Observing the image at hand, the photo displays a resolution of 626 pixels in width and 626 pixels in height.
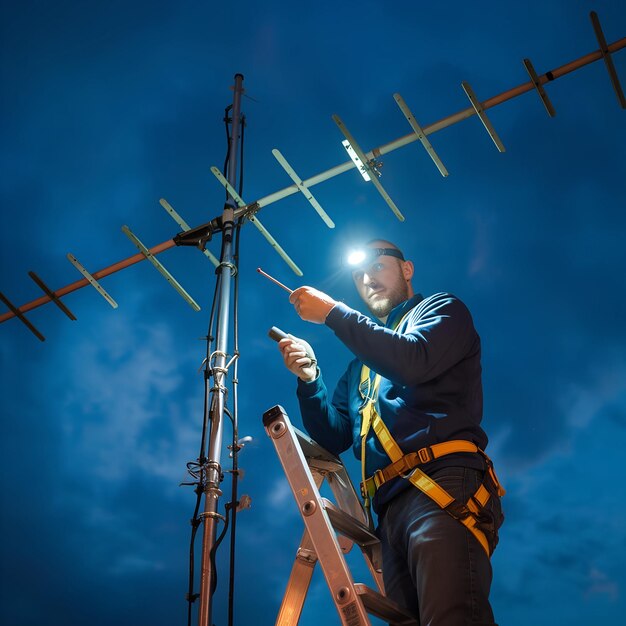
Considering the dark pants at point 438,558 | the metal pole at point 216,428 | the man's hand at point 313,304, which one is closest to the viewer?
the dark pants at point 438,558

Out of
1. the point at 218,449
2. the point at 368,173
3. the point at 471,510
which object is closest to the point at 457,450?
the point at 471,510

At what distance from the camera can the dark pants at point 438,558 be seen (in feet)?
8.61

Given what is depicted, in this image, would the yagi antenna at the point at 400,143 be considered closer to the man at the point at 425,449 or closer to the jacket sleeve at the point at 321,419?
the man at the point at 425,449

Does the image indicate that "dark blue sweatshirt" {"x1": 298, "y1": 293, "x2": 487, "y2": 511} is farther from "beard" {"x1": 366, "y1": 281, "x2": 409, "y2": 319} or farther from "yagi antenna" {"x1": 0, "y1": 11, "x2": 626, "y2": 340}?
"yagi antenna" {"x1": 0, "y1": 11, "x2": 626, "y2": 340}

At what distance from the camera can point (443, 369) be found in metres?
3.40

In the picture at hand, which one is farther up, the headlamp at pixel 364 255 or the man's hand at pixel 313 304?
the headlamp at pixel 364 255

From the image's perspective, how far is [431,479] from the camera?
3.05 meters

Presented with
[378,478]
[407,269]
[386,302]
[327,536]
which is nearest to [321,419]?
[378,478]

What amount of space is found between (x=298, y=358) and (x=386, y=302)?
Result: 1.08 meters

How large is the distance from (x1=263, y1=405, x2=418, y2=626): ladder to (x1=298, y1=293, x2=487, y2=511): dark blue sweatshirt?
1.06ft

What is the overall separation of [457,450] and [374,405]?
0.75 metres

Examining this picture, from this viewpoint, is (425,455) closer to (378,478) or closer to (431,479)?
(431,479)

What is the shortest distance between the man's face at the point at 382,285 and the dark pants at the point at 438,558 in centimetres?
187

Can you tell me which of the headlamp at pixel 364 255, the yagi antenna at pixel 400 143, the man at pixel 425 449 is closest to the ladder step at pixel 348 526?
the man at pixel 425 449
